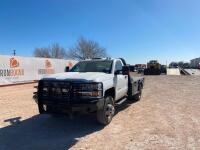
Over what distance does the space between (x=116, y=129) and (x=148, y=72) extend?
113 feet

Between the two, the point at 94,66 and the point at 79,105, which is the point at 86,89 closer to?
the point at 79,105

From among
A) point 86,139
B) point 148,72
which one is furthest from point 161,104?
point 148,72

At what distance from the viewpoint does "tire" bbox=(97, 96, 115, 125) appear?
7230 mm

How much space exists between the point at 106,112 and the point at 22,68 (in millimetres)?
17074

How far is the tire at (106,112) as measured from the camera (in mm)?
7230

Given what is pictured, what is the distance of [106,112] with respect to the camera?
748 cm

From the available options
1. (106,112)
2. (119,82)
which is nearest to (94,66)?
(119,82)

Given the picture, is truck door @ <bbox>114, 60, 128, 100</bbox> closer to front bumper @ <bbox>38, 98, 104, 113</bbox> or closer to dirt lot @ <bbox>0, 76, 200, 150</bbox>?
dirt lot @ <bbox>0, 76, 200, 150</bbox>

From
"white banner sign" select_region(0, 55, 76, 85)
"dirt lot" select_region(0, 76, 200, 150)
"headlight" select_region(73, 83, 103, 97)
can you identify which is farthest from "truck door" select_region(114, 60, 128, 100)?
"white banner sign" select_region(0, 55, 76, 85)

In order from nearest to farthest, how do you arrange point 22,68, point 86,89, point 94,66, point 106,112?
point 86,89, point 106,112, point 94,66, point 22,68

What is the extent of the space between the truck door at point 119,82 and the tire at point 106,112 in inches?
31.7

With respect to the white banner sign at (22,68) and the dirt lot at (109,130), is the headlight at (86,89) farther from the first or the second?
the white banner sign at (22,68)

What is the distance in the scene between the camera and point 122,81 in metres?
9.18

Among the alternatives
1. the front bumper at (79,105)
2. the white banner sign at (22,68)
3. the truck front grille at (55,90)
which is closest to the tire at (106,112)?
the front bumper at (79,105)
